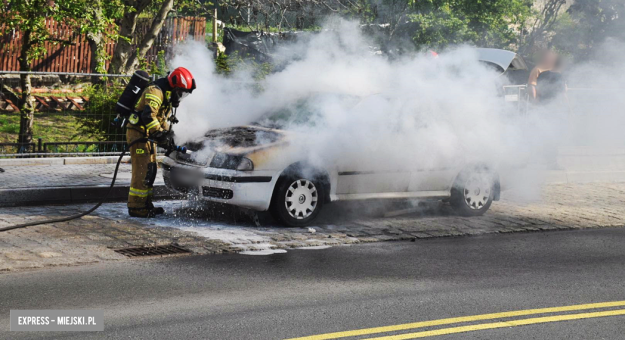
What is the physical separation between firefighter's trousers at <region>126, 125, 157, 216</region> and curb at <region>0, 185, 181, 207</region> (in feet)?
5.34

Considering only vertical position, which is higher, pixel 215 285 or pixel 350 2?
pixel 350 2

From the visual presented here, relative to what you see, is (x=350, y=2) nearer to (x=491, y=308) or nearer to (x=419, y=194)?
(x=419, y=194)

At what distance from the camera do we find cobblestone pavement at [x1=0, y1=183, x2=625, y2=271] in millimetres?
7812

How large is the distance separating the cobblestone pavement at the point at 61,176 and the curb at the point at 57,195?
261 millimetres

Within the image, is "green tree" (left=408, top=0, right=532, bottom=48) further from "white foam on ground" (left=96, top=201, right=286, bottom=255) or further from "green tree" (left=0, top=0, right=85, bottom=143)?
"white foam on ground" (left=96, top=201, right=286, bottom=255)

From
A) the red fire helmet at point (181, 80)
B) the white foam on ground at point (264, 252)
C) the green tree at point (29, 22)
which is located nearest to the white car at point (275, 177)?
the red fire helmet at point (181, 80)

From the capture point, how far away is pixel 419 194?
10.2m

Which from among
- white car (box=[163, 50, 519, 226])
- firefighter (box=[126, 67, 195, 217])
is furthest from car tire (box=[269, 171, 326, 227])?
firefighter (box=[126, 67, 195, 217])

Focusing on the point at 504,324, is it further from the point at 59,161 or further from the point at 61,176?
the point at 59,161

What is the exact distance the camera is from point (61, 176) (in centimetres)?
1206

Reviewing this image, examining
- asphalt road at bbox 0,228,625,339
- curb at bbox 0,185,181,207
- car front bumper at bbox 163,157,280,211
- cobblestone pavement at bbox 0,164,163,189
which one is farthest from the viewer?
cobblestone pavement at bbox 0,164,163,189

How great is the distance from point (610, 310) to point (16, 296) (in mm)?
4372

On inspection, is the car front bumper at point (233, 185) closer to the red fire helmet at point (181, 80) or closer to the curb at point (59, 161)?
the red fire helmet at point (181, 80)

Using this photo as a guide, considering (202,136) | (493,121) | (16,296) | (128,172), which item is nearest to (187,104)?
(202,136)
